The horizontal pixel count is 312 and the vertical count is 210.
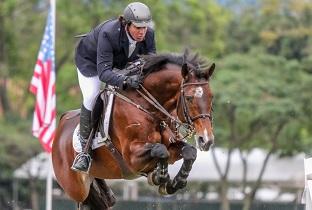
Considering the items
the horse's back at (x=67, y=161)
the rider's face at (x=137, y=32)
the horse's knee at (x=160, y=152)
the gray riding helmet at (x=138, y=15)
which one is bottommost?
the horse's back at (x=67, y=161)

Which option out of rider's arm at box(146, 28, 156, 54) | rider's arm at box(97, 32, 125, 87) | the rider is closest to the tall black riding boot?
the rider

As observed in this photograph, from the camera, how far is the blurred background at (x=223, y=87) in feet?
104

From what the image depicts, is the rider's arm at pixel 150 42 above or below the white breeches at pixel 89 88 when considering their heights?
above

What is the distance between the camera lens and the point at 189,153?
11172mm

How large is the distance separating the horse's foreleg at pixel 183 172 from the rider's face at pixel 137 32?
144 centimetres

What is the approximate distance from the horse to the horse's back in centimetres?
75

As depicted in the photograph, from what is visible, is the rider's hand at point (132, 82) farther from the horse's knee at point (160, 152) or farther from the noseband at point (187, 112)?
the horse's knee at point (160, 152)

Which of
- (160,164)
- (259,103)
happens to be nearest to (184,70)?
(160,164)

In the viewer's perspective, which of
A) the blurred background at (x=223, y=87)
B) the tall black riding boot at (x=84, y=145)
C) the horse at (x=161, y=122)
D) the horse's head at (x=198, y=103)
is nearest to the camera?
the horse's head at (x=198, y=103)

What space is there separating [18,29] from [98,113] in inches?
1107

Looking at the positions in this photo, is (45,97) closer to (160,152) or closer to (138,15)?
(138,15)

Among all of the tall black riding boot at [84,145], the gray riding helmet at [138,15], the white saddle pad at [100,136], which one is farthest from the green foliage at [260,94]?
the gray riding helmet at [138,15]

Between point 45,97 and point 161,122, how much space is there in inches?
443

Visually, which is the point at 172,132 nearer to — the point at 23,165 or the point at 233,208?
the point at 233,208
